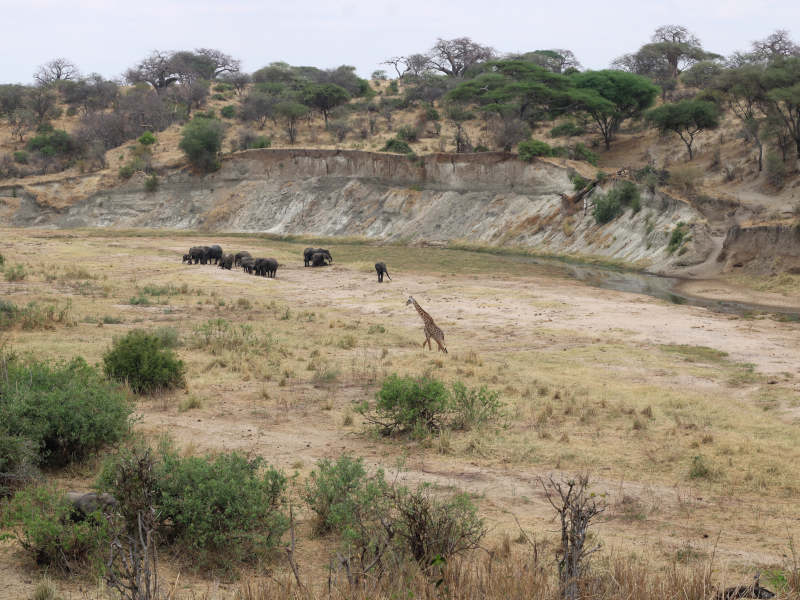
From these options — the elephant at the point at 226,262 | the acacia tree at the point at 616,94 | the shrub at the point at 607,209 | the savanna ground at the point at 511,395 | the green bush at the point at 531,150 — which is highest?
the acacia tree at the point at 616,94

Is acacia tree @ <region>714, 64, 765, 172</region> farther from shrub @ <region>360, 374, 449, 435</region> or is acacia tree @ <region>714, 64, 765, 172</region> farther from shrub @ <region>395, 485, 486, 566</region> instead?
shrub @ <region>395, 485, 486, 566</region>

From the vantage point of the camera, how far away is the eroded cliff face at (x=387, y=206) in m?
40.5

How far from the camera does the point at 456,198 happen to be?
52406mm

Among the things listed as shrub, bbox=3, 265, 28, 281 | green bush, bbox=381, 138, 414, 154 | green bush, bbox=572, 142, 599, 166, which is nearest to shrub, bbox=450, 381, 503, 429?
shrub, bbox=3, 265, 28, 281

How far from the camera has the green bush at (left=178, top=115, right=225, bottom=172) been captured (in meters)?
62.5

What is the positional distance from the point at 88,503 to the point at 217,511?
3.68 feet

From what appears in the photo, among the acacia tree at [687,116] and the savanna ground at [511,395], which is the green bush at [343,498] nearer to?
the savanna ground at [511,395]

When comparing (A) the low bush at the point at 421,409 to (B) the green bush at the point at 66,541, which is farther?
(A) the low bush at the point at 421,409

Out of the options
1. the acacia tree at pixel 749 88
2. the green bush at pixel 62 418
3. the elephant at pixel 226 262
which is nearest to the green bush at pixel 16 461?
the green bush at pixel 62 418

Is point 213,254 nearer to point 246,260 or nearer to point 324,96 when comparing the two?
point 246,260

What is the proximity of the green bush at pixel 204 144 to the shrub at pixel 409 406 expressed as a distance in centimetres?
5676

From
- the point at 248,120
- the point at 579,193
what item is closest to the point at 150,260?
the point at 579,193

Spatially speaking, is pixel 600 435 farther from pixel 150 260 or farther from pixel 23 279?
pixel 150 260

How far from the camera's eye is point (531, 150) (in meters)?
50.3
